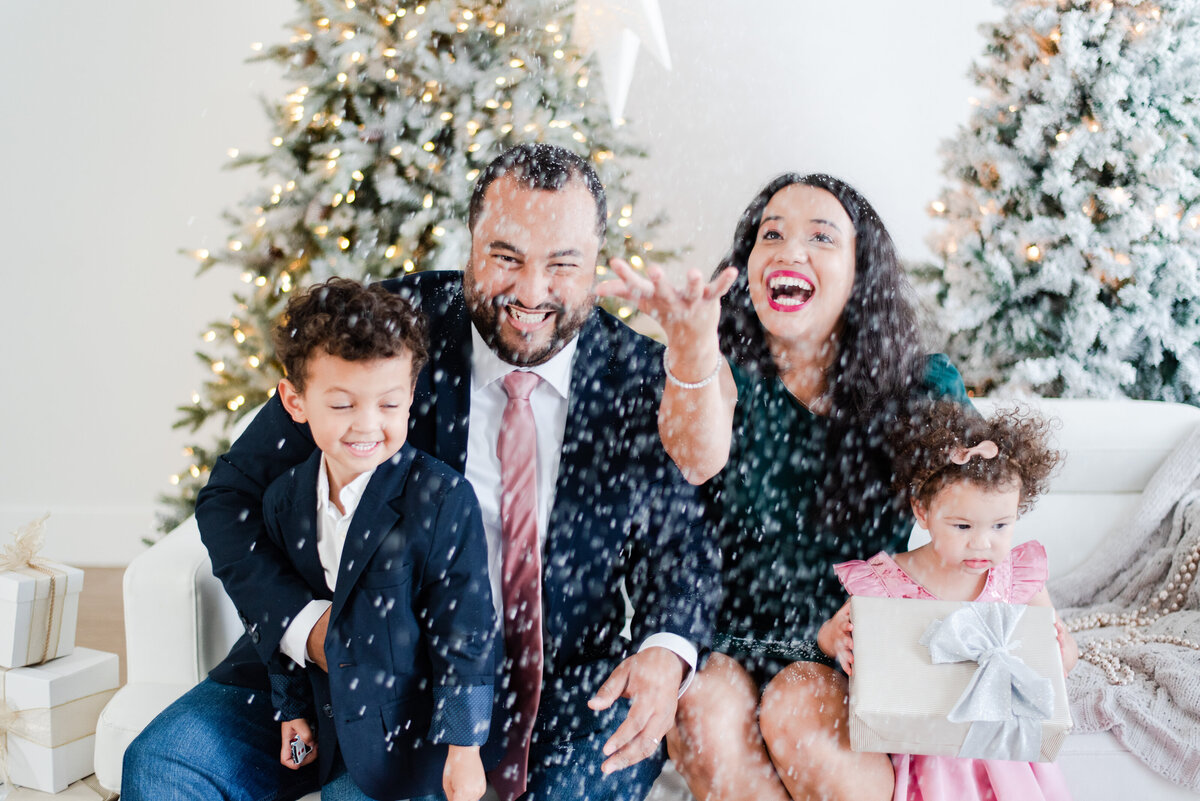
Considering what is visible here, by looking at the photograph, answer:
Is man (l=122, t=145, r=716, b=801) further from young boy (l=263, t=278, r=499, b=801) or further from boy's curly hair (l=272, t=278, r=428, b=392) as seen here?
boy's curly hair (l=272, t=278, r=428, b=392)

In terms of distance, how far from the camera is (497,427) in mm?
1520

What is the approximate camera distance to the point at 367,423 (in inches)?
48.7

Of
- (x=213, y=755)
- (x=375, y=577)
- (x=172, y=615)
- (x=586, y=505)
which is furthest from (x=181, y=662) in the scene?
(x=586, y=505)

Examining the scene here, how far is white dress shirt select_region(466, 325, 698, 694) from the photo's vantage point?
4.85 feet

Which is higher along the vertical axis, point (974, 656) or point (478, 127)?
point (478, 127)

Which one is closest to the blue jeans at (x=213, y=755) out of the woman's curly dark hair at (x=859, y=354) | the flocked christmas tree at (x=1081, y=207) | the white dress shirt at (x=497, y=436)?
the white dress shirt at (x=497, y=436)

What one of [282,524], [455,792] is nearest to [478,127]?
[282,524]

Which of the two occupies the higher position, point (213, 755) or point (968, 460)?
point (968, 460)

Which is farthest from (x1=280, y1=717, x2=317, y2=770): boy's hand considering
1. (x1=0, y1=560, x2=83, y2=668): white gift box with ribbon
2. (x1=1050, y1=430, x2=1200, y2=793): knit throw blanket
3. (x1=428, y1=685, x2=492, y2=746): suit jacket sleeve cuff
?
(x1=1050, y1=430, x2=1200, y2=793): knit throw blanket

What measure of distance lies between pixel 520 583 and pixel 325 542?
302 mm

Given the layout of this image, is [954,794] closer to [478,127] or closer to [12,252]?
[478,127]

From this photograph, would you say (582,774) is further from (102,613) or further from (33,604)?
(102,613)

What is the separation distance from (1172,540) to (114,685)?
2.37 meters

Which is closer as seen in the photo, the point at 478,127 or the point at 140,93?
the point at 478,127
